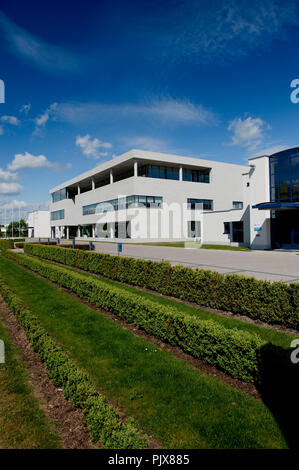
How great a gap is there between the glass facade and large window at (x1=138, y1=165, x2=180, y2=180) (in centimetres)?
2101

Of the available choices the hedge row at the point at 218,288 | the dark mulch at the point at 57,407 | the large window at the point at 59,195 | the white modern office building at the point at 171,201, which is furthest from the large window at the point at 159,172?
the dark mulch at the point at 57,407

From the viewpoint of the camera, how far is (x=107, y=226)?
49.2 m

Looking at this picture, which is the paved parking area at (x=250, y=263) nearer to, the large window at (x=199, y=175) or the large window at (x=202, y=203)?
the large window at (x=202, y=203)

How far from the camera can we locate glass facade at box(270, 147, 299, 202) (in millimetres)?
24406

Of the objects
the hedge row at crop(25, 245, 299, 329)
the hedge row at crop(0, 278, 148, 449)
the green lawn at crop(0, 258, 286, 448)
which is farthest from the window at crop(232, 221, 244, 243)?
the hedge row at crop(0, 278, 148, 449)

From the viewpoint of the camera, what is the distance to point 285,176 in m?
25.2

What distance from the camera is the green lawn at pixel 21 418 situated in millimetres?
3135

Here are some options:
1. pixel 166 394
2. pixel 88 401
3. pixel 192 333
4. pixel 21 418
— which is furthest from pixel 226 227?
pixel 21 418

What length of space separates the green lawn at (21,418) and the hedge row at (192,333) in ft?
8.24

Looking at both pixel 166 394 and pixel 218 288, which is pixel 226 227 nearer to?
pixel 218 288

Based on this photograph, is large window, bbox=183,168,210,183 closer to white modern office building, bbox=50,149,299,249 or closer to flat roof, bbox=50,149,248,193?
white modern office building, bbox=50,149,299,249

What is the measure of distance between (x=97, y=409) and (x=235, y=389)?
6.69 feet

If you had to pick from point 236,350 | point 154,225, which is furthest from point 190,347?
point 154,225

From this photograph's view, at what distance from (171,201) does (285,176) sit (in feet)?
67.2
